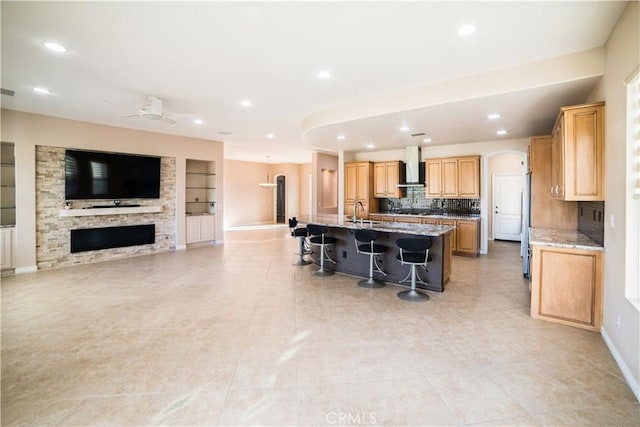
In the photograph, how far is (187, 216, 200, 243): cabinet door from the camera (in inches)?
318

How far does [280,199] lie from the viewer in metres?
14.9

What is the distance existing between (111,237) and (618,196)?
834cm

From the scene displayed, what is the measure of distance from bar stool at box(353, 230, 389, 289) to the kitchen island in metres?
0.13

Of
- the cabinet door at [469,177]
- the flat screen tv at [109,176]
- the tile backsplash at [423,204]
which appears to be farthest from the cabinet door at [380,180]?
the flat screen tv at [109,176]

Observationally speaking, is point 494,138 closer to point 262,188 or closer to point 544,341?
point 544,341

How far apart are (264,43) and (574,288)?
165 inches

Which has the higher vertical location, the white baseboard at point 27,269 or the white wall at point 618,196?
the white wall at point 618,196

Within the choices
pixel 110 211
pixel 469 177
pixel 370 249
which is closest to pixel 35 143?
pixel 110 211

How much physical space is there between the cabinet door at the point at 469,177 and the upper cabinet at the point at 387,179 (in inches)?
62.4

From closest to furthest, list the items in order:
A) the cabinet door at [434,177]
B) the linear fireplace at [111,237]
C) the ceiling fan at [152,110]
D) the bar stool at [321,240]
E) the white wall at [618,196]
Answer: the white wall at [618,196] → the ceiling fan at [152,110] → the bar stool at [321,240] → the linear fireplace at [111,237] → the cabinet door at [434,177]

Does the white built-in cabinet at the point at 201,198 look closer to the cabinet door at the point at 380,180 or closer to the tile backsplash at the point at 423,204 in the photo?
the cabinet door at the point at 380,180

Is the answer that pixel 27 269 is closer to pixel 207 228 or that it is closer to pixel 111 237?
pixel 111 237

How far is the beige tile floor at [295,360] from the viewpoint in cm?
201

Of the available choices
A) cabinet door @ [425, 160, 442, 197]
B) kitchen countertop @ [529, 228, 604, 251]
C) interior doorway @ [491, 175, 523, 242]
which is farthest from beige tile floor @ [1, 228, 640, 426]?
interior doorway @ [491, 175, 523, 242]
